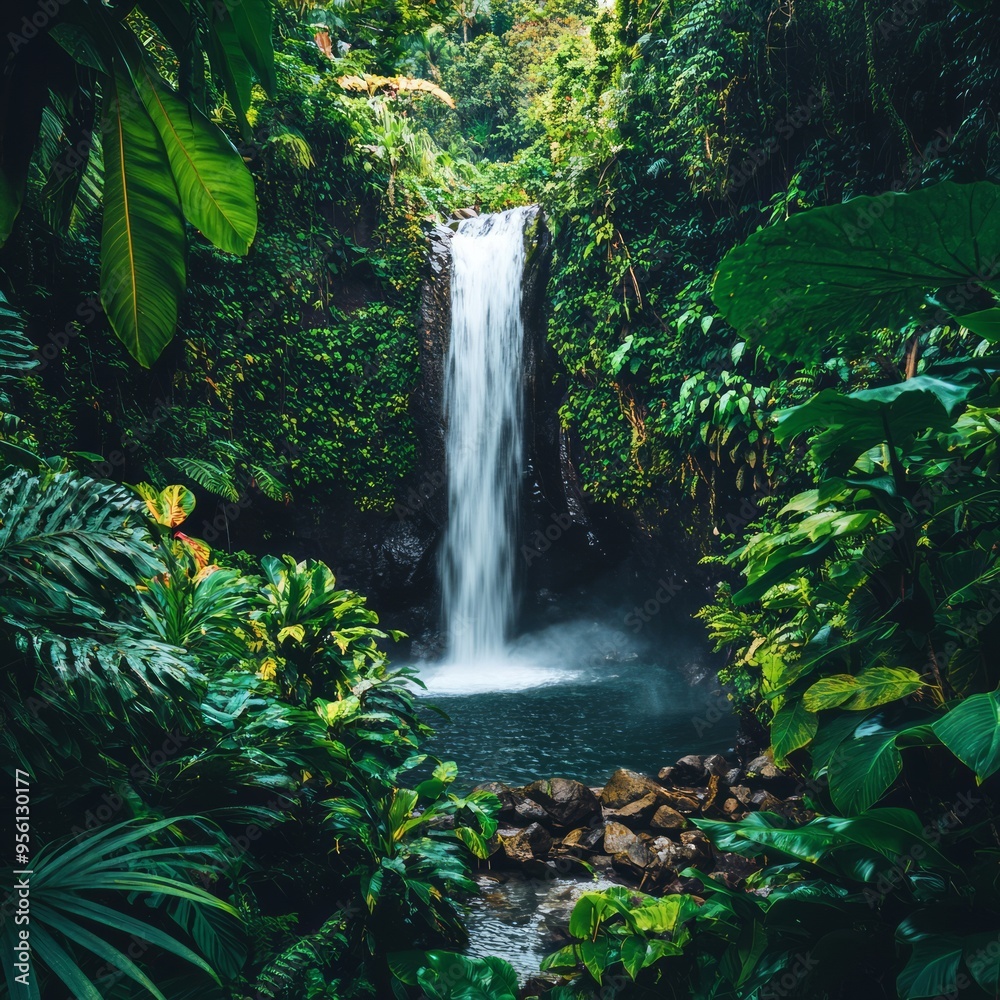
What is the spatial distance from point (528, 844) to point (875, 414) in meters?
3.27

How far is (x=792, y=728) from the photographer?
249 cm

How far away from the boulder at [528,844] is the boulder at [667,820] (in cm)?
73

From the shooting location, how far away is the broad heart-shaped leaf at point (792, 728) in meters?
2.48

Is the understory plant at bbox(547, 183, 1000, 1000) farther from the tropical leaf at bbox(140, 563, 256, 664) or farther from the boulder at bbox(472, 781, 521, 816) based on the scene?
the tropical leaf at bbox(140, 563, 256, 664)

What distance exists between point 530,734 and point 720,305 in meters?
5.18

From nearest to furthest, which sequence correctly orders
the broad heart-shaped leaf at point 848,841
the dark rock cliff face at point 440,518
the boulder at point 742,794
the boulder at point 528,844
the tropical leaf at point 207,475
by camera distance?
1. the broad heart-shaped leaf at point 848,841
2. the boulder at point 528,844
3. the boulder at point 742,794
4. the tropical leaf at point 207,475
5. the dark rock cliff face at point 440,518

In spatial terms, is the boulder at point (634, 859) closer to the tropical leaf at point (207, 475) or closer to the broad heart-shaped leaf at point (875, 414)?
the broad heart-shaped leaf at point (875, 414)

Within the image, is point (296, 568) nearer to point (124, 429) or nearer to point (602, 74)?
point (124, 429)

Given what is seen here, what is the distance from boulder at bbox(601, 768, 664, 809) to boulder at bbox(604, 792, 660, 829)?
0.07 meters

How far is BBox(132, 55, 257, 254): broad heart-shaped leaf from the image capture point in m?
2.68

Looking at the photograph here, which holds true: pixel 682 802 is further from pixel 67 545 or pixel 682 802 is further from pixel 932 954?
pixel 67 545

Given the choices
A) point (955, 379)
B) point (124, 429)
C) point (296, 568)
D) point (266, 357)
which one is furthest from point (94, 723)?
point (266, 357)

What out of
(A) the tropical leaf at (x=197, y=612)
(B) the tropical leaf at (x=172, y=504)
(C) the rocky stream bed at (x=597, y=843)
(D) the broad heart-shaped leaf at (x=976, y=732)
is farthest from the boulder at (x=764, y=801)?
(B) the tropical leaf at (x=172, y=504)

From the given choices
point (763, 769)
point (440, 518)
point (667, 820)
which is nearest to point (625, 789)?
point (667, 820)
